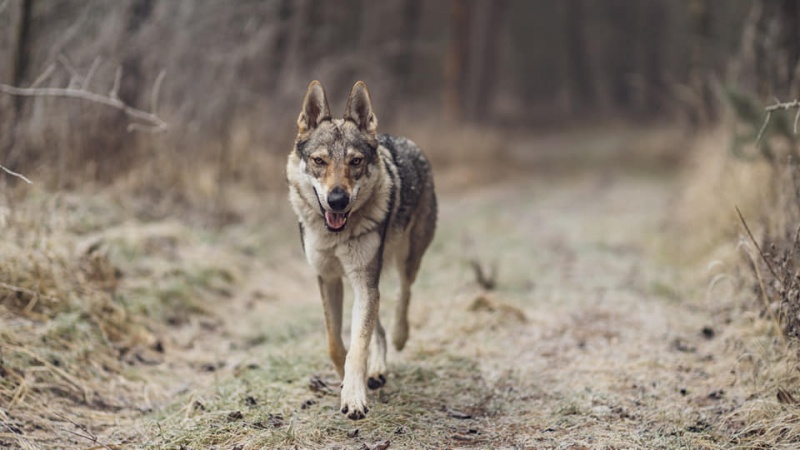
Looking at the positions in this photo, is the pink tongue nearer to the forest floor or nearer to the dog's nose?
the dog's nose

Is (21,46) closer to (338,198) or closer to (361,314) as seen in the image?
(338,198)

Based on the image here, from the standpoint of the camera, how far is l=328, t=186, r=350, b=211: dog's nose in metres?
3.84

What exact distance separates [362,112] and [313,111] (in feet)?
0.92

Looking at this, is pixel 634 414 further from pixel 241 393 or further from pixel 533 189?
pixel 533 189

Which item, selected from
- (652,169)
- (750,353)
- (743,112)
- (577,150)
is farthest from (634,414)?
(577,150)

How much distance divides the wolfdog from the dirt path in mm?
256

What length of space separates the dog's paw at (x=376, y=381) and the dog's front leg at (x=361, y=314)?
44 centimetres

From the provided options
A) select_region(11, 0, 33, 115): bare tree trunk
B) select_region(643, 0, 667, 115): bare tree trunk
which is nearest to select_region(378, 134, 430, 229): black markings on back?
select_region(11, 0, 33, 115): bare tree trunk

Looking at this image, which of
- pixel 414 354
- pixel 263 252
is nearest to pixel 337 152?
pixel 414 354

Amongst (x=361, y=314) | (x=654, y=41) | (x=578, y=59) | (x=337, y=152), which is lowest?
(x=361, y=314)

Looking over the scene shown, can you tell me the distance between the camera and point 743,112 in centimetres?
723

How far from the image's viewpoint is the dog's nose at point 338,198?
384 cm

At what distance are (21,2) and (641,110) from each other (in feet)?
100

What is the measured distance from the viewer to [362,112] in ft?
14.2
